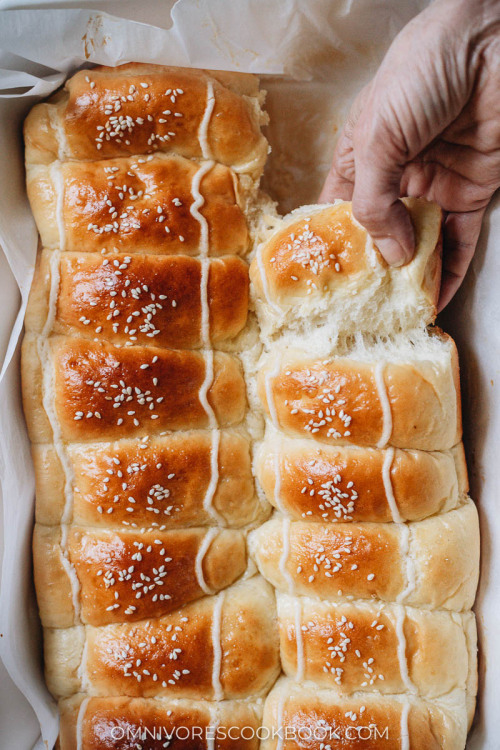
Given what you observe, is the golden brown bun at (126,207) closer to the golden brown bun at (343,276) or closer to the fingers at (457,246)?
the golden brown bun at (343,276)

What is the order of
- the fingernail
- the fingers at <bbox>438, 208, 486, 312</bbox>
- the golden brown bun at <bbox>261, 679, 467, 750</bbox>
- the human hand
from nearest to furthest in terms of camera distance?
1. the human hand
2. the fingernail
3. the golden brown bun at <bbox>261, 679, 467, 750</bbox>
4. the fingers at <bbox>438, 208, 486, 312</bbox>

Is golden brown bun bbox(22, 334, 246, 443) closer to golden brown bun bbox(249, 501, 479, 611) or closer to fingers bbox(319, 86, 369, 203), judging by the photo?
golden brown bun bbox(249, 501, 479, 611)

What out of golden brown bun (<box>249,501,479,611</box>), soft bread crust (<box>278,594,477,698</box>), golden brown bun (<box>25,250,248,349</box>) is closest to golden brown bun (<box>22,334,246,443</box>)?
golden brown bun (<box>25,250,248,349</box>)

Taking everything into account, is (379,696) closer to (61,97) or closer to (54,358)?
(54,358)

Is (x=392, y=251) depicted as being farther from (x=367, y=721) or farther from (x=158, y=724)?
(x=158, y=724)

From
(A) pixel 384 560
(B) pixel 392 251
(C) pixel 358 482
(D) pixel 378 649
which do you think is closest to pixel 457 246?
(B) pixel 392 251

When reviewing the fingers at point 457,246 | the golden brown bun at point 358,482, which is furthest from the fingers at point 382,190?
the golden brown bun at point 358,482

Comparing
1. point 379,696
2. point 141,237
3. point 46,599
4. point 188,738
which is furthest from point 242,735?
point 141,237
